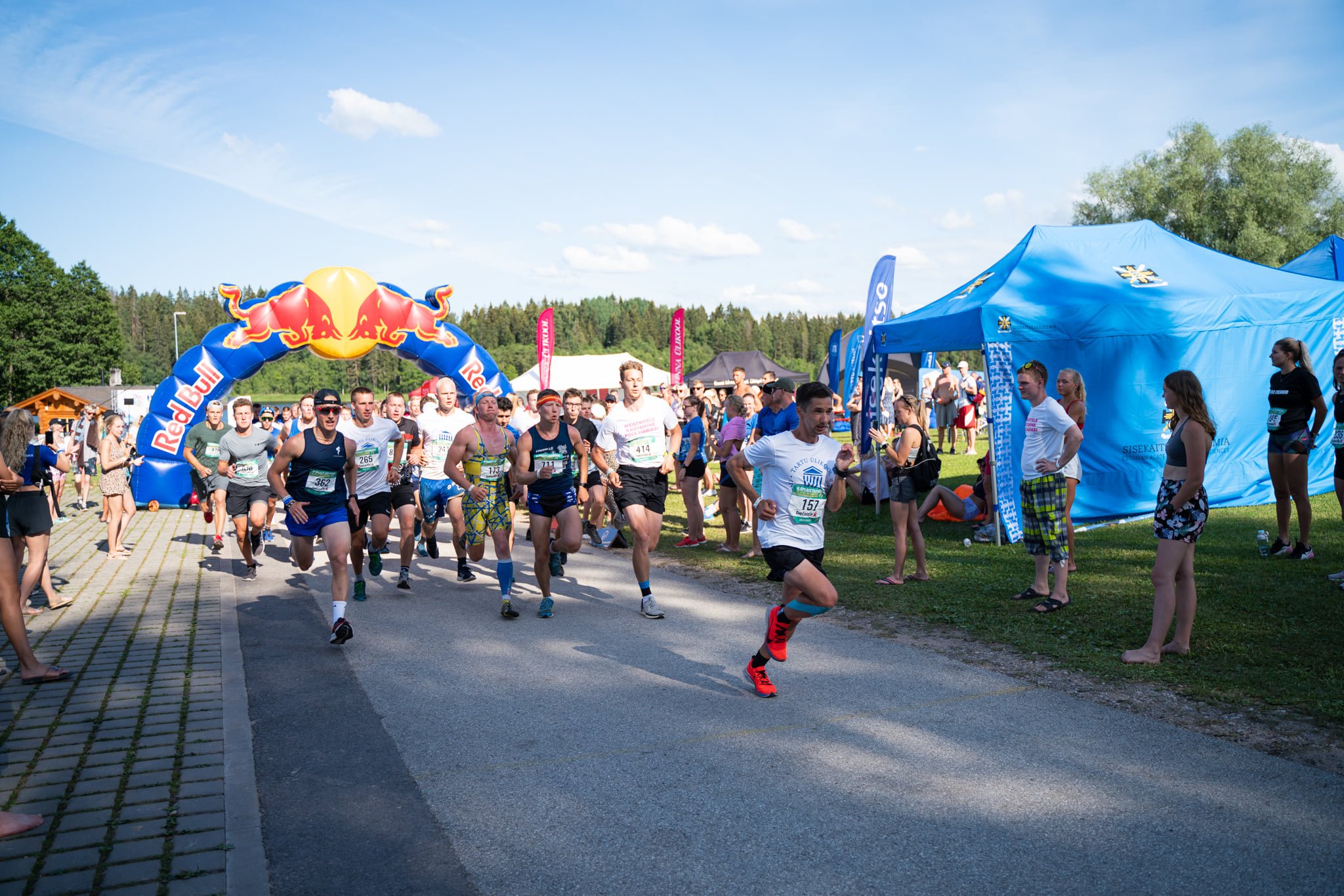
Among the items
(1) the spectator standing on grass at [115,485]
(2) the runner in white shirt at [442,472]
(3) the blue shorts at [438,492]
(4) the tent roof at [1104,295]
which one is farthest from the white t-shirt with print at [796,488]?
(1) the spectator standing on grass at [115,485]

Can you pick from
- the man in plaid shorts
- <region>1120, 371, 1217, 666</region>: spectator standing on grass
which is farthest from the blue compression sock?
the man in plaid shorts

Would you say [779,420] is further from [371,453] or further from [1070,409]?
[371,453]

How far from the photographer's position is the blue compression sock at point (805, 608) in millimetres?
5250

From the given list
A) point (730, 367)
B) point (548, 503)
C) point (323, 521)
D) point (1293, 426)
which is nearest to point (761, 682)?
point (548, 503)

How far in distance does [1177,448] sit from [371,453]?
7.19m

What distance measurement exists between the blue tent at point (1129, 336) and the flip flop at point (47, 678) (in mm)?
9361

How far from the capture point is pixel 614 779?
163 inches

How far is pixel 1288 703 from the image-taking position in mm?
4867

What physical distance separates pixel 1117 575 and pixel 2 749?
875cm

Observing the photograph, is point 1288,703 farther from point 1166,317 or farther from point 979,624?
point 1166,317

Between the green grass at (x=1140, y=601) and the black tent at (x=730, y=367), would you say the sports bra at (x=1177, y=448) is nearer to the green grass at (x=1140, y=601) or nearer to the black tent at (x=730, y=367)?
the green grass at (x=1140, y=601)

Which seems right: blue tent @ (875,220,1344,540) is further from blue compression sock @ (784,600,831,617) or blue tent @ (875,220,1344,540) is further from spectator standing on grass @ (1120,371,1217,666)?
blue compression sock @ (784,600,831,617)

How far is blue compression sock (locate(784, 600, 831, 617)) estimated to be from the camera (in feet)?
17.2

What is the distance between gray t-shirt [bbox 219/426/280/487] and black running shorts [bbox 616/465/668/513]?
488cm
